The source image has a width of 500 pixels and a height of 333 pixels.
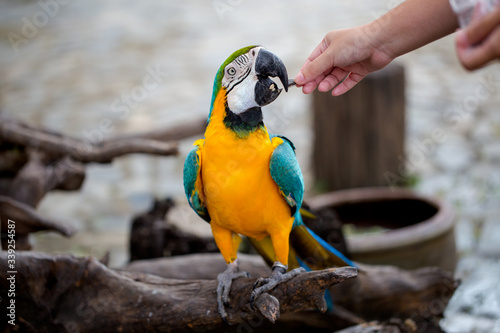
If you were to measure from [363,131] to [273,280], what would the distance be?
178cm

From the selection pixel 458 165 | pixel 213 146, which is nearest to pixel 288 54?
pixel 458 165

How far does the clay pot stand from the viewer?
6.26 ft

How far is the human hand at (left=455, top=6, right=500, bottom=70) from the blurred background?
4.57ft

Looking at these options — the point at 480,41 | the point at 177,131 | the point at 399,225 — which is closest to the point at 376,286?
the point at 399,225

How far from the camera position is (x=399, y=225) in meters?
2.24

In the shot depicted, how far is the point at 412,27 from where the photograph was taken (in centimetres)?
107

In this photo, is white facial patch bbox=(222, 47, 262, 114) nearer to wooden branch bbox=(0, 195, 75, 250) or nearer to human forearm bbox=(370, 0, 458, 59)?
human forearm bbox=(370, 0, 458, 59)

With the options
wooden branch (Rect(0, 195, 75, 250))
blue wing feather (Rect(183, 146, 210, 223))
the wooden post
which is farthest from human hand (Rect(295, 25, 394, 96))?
the wooden post

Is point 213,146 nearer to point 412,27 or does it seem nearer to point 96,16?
point 412,27

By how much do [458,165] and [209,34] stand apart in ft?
12.7

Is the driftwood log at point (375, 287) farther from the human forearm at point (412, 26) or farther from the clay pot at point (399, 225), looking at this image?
the human forearm at point (412, 26)

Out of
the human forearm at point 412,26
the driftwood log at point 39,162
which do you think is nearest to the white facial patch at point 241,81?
the human forearm at point 412,26

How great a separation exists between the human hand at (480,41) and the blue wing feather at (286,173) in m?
0.49

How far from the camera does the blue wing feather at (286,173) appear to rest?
116cm
